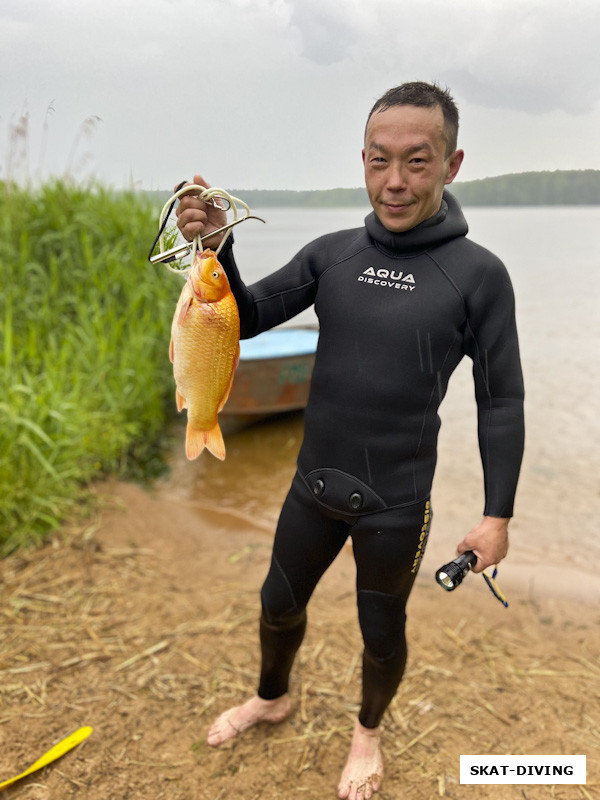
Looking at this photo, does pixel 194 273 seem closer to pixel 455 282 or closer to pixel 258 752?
pixel 455 282

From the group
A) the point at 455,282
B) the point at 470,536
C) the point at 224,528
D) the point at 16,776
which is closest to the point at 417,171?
the point at 455,282

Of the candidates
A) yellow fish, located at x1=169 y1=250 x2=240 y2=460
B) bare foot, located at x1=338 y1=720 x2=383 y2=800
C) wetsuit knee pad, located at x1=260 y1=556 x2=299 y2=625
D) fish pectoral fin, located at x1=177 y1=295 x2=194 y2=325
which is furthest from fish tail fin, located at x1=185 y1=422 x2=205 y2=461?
bare foot, located at x1=338 y1=720 x2=383 y2=800

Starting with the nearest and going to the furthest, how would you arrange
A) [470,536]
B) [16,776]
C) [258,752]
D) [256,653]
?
1. [470,536]
2. [16,776]
3. [258,752]
4. [256,653]

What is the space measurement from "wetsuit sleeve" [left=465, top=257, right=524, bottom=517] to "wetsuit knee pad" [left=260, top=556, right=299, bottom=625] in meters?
0.73

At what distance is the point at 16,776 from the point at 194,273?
191 cm

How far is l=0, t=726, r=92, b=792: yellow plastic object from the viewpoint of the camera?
2262 millimetres

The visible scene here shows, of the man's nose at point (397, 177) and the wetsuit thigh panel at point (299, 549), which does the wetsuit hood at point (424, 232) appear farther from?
the wetsuit thigh panel at point (299, 549)

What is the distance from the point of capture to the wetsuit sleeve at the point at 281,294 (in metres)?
2.01

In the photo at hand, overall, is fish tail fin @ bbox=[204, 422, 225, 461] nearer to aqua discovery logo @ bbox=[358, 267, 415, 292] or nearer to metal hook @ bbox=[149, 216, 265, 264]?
metal hook @ bbox=[149, 216, 265, 264]

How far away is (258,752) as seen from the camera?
2.51 meters

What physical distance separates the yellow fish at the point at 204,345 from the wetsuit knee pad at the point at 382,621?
0.76 meters

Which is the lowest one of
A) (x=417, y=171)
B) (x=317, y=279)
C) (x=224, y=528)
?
(x=224, y=528)

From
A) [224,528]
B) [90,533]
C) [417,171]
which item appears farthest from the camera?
[224,528]

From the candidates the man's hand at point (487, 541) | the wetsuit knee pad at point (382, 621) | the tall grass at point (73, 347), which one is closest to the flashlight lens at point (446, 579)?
the man's hand at point (487, 541)
